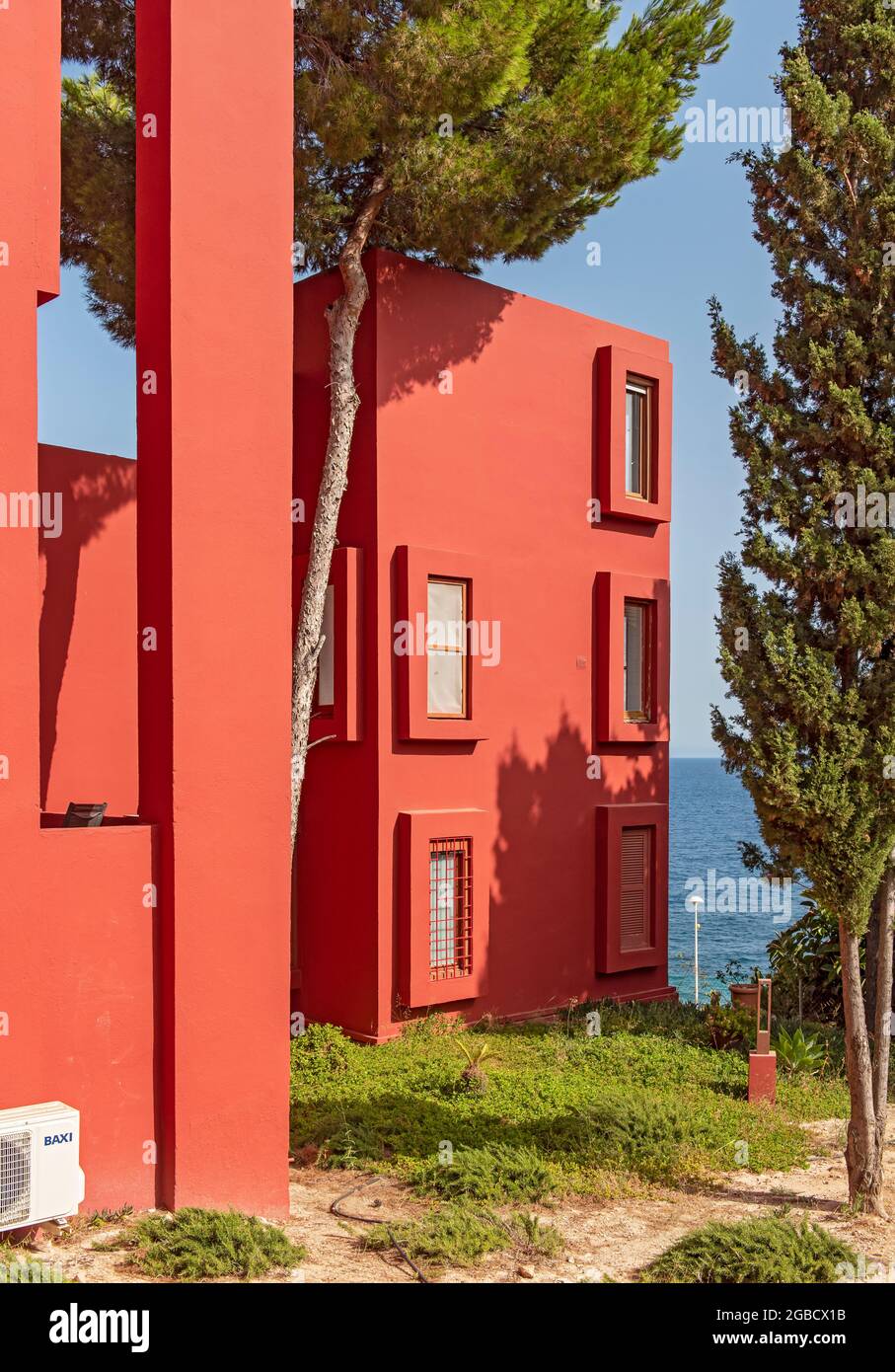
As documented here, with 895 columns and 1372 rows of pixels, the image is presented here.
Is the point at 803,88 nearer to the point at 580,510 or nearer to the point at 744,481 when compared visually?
the point at 744,481

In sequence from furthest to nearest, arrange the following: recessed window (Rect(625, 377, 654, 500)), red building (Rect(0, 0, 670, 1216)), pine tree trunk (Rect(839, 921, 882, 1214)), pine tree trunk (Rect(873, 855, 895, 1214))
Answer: recessed window (Rect(625, 377, 654, 500)), pine tree trunk (Rect(873, 855, 895, 1214)), pine tree trunk (Rect(839, 921, 882, 1214)), red building (Rect(0, 0, 670, 1216))

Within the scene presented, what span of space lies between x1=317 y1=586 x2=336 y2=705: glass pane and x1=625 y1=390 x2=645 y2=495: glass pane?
5401mm

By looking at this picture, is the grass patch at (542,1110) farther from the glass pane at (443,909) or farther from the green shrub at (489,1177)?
the glass pane at (443,909)

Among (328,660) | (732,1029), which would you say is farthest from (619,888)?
(328,660)

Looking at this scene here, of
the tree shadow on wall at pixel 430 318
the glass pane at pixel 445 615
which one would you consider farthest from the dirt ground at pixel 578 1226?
the tree shadow on wall at pixel 430 318

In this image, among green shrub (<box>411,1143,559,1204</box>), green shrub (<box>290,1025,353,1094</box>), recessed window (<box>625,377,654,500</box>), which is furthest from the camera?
recessed window (<box>625,377,654,500</box>)

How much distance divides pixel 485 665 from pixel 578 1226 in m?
7.50

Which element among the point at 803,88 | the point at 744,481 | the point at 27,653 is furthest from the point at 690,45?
the point at 27,653

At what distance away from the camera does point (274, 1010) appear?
771 centimetres

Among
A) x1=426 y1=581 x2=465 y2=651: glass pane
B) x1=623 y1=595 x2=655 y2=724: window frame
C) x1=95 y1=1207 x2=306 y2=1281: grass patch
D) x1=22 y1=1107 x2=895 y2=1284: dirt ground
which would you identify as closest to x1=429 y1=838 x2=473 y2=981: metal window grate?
x1=426 y1=581 x2=465 y2=651: glass pane

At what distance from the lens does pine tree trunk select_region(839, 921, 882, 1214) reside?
8.48 m

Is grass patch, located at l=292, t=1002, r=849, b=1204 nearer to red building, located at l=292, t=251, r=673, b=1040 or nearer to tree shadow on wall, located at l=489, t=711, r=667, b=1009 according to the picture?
red building, located at l=292, t=251, r=673, b=1040

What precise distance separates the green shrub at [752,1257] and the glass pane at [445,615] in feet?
26.7

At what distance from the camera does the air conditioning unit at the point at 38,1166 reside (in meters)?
6.04
